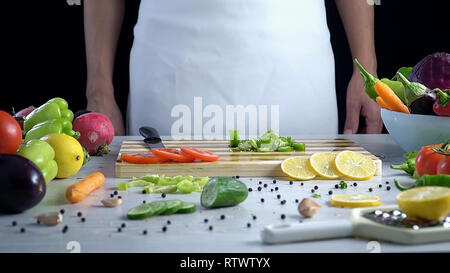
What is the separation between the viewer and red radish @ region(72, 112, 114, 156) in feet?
5.70

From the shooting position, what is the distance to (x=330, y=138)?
2035 mm

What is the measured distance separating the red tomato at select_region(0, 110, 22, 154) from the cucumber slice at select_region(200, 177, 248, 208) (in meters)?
0.40

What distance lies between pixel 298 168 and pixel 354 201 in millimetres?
309

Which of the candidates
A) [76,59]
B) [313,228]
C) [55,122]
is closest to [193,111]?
[55,122]

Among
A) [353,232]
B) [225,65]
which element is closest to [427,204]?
[353,232]

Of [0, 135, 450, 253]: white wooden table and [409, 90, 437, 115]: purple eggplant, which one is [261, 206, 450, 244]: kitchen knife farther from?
[409, 90, 437, 115]: purple eggplant

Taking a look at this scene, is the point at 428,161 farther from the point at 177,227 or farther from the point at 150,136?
the point at 150,136

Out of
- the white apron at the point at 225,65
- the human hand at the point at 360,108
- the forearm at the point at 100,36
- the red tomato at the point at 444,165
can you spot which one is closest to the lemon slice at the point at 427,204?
the red tomato at the point at 444,165

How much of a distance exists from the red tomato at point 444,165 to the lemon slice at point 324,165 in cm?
25

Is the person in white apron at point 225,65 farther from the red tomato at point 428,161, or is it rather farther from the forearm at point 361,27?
the red tomato at point 428,161

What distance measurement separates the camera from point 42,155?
126cm
